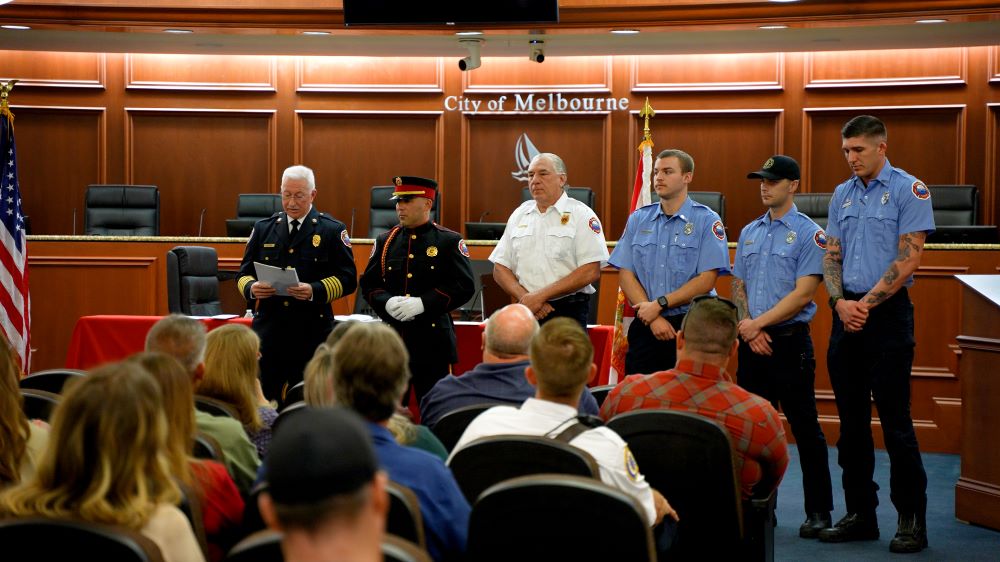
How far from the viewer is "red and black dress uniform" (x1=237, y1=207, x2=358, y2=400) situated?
4.89m

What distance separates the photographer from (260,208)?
363 inches

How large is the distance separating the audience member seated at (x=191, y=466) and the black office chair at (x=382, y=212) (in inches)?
273

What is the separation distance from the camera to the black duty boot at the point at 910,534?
4043mm

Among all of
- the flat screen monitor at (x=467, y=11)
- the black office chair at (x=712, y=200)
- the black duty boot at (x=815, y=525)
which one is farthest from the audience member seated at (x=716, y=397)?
the black office chair at (x=712, y=200)

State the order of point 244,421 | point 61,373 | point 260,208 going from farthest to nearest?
1. point 260,208
2. point 61,373
3. point 244,421

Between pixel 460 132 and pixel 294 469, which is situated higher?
pixel 460 132

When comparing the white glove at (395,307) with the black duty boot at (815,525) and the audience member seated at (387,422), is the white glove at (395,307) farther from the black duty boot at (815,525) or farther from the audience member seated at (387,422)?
the audience member seated at (387,422)

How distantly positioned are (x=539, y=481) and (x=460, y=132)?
28.8ft

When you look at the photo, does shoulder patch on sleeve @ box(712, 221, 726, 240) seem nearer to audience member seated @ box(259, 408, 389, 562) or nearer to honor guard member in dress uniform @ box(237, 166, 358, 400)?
honor guard member in dress uniform @ box(237, 166, 358, 400)

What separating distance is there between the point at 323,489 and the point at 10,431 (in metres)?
1.54

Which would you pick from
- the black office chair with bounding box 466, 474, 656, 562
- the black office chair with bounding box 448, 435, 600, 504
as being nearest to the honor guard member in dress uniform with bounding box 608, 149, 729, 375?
the black office chair with bounding box 448, 435, 600, 504

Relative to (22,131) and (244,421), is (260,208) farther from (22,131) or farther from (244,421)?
(244,421)

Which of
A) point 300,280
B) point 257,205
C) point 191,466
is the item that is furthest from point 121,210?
point 191,466

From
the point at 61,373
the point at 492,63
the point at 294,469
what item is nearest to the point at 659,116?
the point at 492,63
